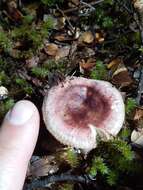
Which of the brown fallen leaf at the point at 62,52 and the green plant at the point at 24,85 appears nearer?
the green plant at the point at 24,85

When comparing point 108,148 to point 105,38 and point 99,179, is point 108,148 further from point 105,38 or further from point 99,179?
point 105,38

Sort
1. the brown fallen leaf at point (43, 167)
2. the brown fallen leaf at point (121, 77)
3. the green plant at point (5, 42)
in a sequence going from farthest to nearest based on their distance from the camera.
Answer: the green plant at point (5, 42) → the brown fallen leaf at point (121, 77) → the brown fallen leaf at point (43, 167)

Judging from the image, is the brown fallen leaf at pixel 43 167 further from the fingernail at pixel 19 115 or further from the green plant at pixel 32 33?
the green plant at pixel 32 33

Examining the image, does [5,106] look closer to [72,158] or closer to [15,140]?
[72,158]

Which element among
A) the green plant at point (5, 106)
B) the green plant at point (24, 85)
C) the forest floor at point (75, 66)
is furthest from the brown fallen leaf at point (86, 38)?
the green plant at point (5, 106)

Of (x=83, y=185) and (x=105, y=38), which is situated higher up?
(x=105, y=38)

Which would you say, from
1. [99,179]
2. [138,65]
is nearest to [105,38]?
[138,65]
